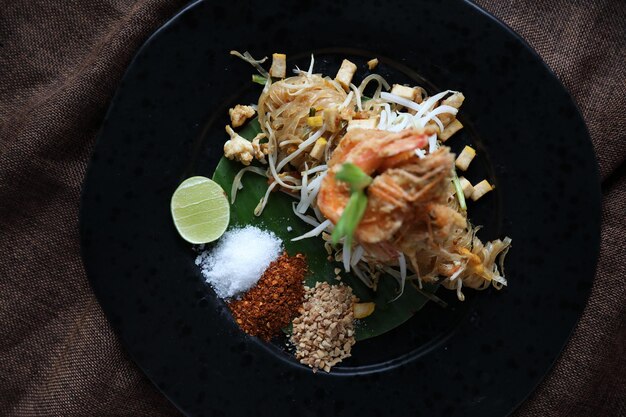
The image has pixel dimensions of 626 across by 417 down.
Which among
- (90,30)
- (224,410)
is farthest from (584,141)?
(90,30)

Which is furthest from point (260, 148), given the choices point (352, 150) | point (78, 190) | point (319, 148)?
point (78, 190)

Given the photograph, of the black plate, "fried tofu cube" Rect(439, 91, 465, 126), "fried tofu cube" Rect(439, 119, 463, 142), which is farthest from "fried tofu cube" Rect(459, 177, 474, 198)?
"fried tofu cube" Rect(439, 91, 465, 126)

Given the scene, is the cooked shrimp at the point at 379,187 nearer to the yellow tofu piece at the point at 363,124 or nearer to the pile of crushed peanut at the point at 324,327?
the yellow tofu piece at the point at 363,124

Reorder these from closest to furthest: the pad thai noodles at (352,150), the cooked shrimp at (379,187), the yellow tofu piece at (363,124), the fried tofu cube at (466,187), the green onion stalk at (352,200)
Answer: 1. the green onion stalk at (352,200)
2. the cooked shrimp at (379,187)
3. the pad thai noodles at (352,150)
4. the yellow tofu piece at (363,124)
5. the fried tofu cube at (466,187)

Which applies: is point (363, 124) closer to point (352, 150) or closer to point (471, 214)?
point (352, 150)

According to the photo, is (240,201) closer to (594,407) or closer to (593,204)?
(593,204)

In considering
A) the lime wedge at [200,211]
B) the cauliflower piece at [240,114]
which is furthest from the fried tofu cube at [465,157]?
the lime wedge at [200,211]
